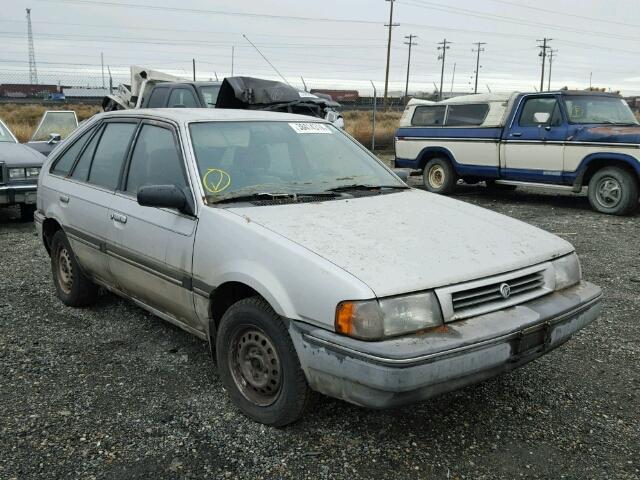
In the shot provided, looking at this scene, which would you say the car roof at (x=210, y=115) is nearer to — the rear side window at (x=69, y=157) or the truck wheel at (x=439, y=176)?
the rear side window at (x=69, y=157)

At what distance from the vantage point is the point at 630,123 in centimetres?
955

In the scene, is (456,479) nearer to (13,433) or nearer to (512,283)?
(512,283)

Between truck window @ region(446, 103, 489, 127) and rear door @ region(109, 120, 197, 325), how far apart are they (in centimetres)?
A: 818

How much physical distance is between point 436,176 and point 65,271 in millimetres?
8508

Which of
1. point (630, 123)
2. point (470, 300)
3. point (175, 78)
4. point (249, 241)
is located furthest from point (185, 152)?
point (175, 78)

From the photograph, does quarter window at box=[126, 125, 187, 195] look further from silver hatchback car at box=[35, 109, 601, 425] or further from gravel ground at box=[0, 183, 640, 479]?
gravel ground at box=[0, 183, 640, 479]

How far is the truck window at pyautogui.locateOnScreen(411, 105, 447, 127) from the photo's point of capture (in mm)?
11710

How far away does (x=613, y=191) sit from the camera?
9234 mm

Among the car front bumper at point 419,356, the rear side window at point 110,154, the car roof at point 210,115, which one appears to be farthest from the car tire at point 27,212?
the car front bumper at point 419,356

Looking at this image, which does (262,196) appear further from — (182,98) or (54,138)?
(54,138)

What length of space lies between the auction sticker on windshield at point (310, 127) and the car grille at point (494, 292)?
1.81 m

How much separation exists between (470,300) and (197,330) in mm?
1551

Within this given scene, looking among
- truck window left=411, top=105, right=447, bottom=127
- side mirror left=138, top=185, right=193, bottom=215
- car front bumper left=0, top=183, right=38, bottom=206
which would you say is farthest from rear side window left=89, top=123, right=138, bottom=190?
truck window left=411, top=105, right=447, bottom=127

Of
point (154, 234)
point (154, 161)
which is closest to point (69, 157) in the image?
point (154, 161)
